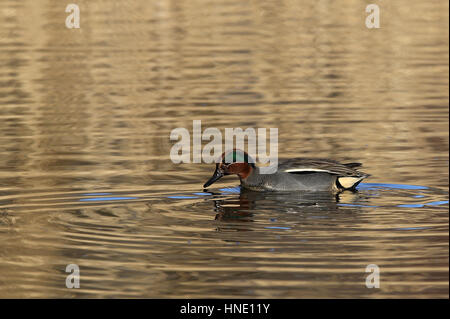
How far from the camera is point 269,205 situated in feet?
39.0

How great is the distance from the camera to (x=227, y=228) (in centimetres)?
1064

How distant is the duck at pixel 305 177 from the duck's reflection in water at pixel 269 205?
0.11 m

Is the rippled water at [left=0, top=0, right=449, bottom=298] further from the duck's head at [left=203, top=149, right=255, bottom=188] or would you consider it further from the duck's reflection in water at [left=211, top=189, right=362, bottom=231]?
the duck's head at [left=203, top=149, right=255, bottom=188]

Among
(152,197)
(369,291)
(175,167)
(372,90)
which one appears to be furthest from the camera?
(372,90)

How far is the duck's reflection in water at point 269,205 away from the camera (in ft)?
36.4

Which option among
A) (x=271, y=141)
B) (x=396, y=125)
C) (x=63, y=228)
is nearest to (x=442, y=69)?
(x=396, y=125)

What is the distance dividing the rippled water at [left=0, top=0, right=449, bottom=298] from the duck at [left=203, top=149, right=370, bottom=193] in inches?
7.9

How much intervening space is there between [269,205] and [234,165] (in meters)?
1.37

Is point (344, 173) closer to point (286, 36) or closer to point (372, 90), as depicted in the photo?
point (372, 90)

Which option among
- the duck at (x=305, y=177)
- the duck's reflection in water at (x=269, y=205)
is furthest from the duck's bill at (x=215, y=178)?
Answer: the duck's reflection in water at (x=269, y=205)

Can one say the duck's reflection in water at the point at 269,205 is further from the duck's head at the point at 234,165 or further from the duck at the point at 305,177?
the duck's head at the point at 234,165

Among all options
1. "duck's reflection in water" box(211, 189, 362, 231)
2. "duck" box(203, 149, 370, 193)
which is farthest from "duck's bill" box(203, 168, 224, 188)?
"duck's reflection in water" box(211, 189, 362, 231)

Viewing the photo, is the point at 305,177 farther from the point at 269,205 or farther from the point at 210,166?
the point at 210,166

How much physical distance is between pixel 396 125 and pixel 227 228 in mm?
6475
